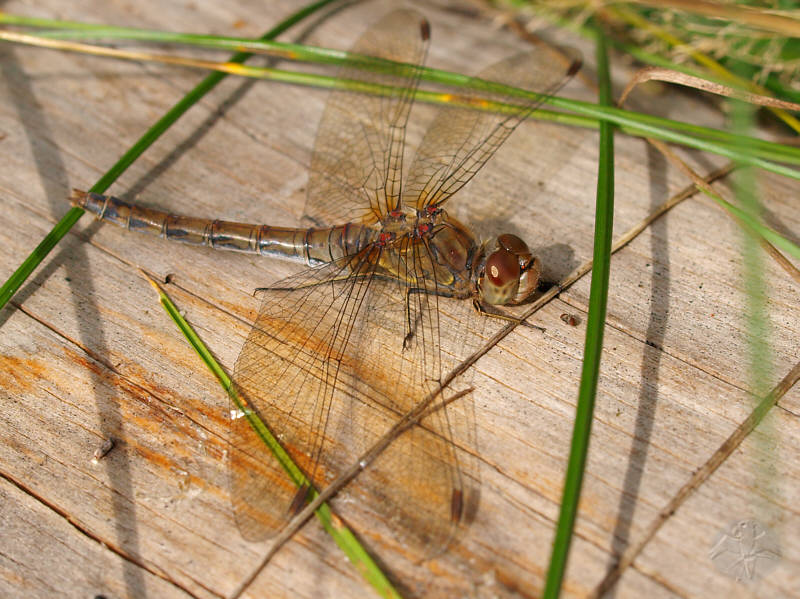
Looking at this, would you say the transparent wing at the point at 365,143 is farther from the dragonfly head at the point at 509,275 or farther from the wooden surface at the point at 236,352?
the dragonfly head at the point at 509,275

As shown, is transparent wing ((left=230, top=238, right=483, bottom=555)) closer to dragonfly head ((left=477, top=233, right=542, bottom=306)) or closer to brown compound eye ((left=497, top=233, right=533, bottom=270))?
dragonfly head ((left=477, top=233, right=542, bottom=306))

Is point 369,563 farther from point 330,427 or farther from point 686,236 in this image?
point 686,236

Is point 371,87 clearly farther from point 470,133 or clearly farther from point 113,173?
point 113,173

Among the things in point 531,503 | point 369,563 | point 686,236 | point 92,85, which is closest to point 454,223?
point 686,236

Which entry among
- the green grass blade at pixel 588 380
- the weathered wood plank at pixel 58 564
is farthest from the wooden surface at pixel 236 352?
the green grass blade at pixel 588 380

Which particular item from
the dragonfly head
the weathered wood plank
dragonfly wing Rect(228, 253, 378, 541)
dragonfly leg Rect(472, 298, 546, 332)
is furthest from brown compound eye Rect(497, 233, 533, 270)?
the weathered wood plank

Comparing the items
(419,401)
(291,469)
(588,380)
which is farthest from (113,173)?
(588,380)
